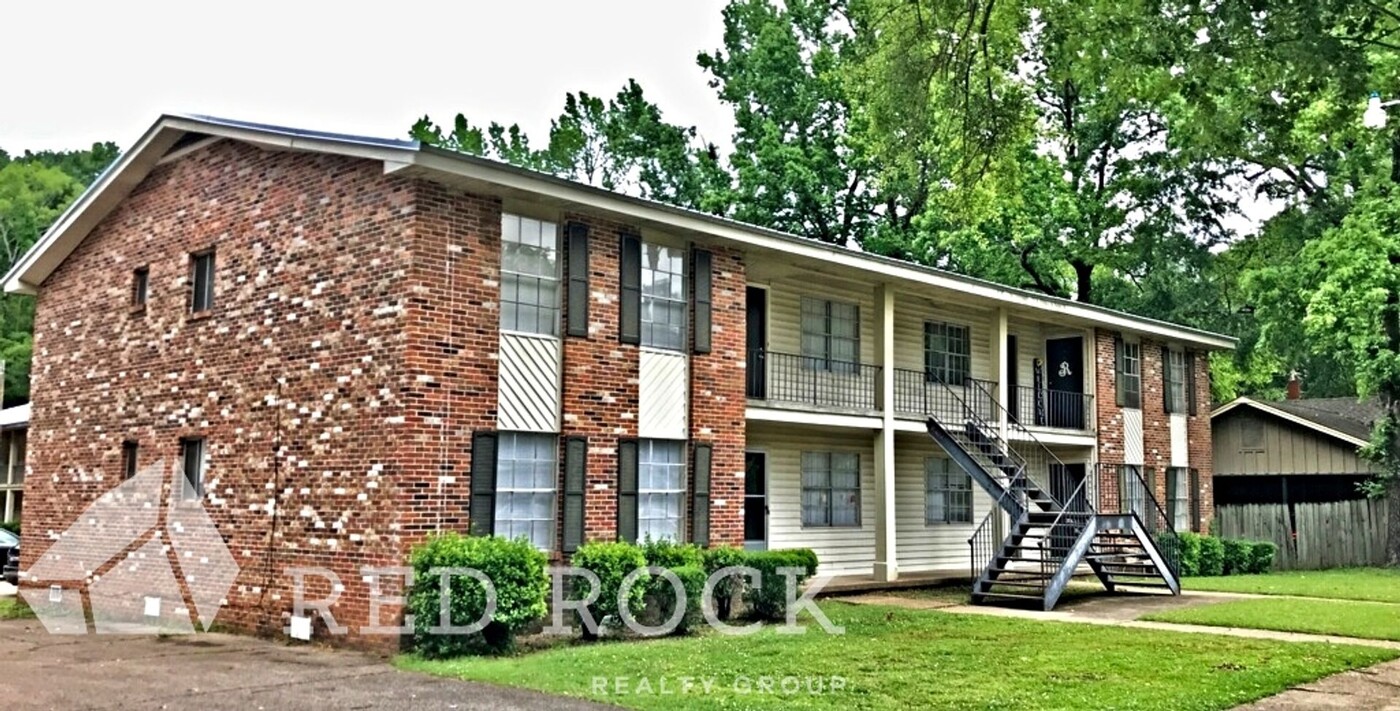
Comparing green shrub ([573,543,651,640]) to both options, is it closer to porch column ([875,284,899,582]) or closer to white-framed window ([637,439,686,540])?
white-framed window ([637,439,686,540])

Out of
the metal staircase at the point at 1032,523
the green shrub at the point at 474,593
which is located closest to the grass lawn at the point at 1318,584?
the metal staircase at the point at 1032,523

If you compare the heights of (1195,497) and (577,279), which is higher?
(577,279)

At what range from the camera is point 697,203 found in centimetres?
3544

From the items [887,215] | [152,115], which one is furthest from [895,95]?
[887,215]

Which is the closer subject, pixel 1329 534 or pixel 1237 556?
pixel 1237 556

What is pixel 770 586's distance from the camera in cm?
1545

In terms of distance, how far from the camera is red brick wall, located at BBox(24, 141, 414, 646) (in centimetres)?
1330

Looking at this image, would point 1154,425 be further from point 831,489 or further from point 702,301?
point 702,301

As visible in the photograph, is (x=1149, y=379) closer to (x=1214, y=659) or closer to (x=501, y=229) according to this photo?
(x=1214, y=659)

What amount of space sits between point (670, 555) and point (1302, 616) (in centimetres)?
832

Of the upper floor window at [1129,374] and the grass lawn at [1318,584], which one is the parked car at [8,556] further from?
the upper floor window at [1129,374]

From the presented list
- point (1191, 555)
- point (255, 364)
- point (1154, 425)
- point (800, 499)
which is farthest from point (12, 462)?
point (1191, 555)

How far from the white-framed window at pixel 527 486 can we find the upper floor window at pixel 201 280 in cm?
506

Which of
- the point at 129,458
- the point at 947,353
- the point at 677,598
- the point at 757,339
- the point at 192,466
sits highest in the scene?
the point at 947,353
